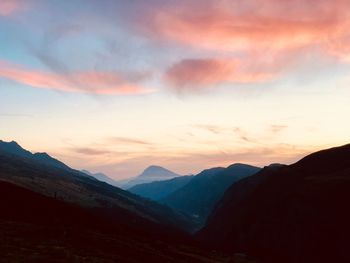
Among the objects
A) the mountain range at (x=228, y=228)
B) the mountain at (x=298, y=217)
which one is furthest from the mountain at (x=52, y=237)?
the mountain at (x=298, y=217)

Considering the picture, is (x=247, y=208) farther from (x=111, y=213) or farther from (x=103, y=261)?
(x=103, y=261)

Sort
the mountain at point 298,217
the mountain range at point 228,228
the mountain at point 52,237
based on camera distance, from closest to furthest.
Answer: the mountain at point 52,237 < the mountain range at point 228,228 < the mountain at point 298,217

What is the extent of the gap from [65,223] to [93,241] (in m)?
11.2

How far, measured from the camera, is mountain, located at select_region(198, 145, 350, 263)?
97.2 m

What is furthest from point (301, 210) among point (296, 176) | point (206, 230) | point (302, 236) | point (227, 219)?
point (206, 230)

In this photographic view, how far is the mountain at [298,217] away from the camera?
9719 cm

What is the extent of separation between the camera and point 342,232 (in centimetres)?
9544

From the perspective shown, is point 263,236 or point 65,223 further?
point 263,236

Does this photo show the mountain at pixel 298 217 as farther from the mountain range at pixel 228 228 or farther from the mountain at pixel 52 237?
the mountain at pixel 52 237

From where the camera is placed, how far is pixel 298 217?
108m

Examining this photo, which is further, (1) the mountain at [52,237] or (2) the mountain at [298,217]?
(2) the mountain at [298,217]

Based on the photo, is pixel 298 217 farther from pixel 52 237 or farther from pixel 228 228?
pixel 52 237

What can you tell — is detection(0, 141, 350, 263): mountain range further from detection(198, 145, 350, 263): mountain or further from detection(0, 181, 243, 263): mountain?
detection(198, 145, 350, 263): mountain

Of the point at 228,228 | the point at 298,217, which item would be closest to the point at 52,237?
the point at 298,217
